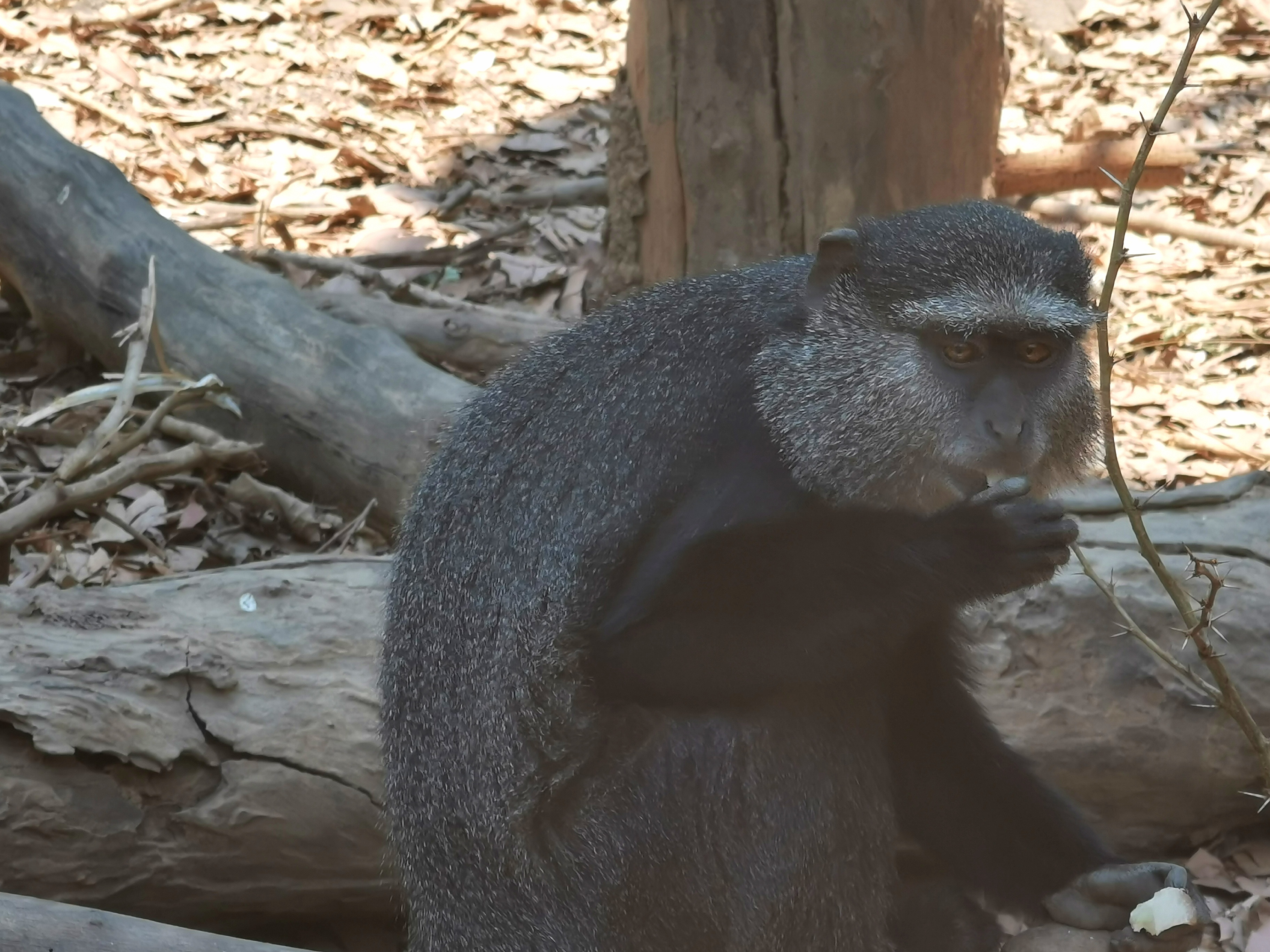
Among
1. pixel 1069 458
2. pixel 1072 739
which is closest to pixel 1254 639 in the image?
pixel 1072 739

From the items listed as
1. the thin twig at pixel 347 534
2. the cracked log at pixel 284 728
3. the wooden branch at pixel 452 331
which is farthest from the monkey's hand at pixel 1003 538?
→ the wooden branch at pixel 452 331

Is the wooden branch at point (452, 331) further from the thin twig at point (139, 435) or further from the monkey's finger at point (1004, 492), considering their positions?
the monkey's finger at point (1004, 492)

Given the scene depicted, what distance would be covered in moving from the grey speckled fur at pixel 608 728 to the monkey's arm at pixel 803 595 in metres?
0.18

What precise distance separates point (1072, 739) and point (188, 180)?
7.59m

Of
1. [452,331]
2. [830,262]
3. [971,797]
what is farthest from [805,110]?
[971,797]

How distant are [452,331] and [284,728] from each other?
3.82m

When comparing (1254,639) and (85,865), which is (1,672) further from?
(1254,639)

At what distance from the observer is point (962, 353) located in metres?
4.01

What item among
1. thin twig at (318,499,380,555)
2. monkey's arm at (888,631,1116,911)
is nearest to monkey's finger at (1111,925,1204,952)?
monkey's arm at (888,631,1116,911)

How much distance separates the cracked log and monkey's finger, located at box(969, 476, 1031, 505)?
5.57 ft

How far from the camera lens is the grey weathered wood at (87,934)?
11.3 ft

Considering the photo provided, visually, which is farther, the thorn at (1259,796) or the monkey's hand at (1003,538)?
the thorn at (1259,796)

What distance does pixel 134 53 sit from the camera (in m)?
11.1

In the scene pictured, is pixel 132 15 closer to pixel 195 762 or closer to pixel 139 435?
pixel 139 435
